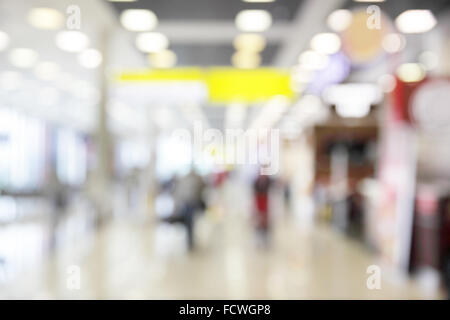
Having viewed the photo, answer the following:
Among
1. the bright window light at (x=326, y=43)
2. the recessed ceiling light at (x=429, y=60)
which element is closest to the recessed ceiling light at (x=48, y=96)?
the bright window light at (x=326, y=43)

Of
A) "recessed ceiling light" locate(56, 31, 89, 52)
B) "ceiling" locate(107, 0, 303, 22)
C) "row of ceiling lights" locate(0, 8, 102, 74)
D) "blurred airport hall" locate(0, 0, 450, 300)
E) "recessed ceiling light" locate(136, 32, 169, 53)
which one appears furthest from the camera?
"recessed ceiling light" locate(136, 32, 169, 53)

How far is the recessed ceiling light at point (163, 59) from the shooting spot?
857 cm

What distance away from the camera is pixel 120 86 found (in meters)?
7.24

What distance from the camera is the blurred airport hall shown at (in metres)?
4.03

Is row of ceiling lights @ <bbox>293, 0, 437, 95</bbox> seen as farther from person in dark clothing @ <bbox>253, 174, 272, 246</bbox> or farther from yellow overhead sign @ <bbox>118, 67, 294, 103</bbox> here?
person in dark clothing @ <bbox>253, 174, 272, 246</bbox>

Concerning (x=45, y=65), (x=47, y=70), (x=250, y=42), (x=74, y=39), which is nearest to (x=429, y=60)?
(x=250, y=42)

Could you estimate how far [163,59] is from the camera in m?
9.09

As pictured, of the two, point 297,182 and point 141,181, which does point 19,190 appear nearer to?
point 141,181

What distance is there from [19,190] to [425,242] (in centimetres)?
863

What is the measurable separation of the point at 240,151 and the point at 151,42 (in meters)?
5.25

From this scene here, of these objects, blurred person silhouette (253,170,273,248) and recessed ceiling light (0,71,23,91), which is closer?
blurred person silhouette (253,170,273,248)

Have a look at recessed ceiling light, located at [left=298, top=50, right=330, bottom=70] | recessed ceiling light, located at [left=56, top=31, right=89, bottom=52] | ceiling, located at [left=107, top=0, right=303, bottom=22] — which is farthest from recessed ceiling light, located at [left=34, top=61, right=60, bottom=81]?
recessed ceiling light, located at [left=298, top=50, right=330, bottom=70]

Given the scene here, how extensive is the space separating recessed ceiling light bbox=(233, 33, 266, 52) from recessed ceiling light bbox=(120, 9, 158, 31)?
1.51 metres

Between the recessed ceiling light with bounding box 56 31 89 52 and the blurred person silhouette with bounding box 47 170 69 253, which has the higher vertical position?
the recessed ceiling light with bounding box 56 31 89 52
